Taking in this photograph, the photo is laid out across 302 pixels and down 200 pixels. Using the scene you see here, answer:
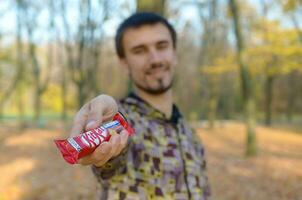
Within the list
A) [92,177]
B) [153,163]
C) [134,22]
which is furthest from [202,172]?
[92,177]

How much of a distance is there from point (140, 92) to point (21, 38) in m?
20.8

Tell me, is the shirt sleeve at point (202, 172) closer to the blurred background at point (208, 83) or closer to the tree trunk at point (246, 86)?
the blurred background at point (208, 83)

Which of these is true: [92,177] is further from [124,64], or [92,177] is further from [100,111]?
[100,111]

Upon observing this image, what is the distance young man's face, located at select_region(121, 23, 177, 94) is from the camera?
194cm

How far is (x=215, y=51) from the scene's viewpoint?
21750 millimetres

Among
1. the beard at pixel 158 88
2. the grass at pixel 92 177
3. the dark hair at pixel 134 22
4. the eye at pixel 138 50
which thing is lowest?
the grass at pixel 92 177

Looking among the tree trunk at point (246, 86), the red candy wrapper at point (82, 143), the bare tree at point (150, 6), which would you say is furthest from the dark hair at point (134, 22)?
the tree trunk at point (246, 86)

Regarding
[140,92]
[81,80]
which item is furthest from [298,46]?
[140,92]

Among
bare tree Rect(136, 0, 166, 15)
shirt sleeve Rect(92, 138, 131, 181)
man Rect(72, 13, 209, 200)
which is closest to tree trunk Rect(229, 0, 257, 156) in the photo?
bare tree Rect(136, 0, 166, 15)

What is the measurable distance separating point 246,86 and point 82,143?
9721 millimetres

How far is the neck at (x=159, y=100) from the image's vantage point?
1970mm

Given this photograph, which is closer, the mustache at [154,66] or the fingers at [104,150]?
the fingers at [104,150]

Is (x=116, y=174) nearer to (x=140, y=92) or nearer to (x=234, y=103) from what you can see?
(x=140, y=92)

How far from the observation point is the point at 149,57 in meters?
1.94
